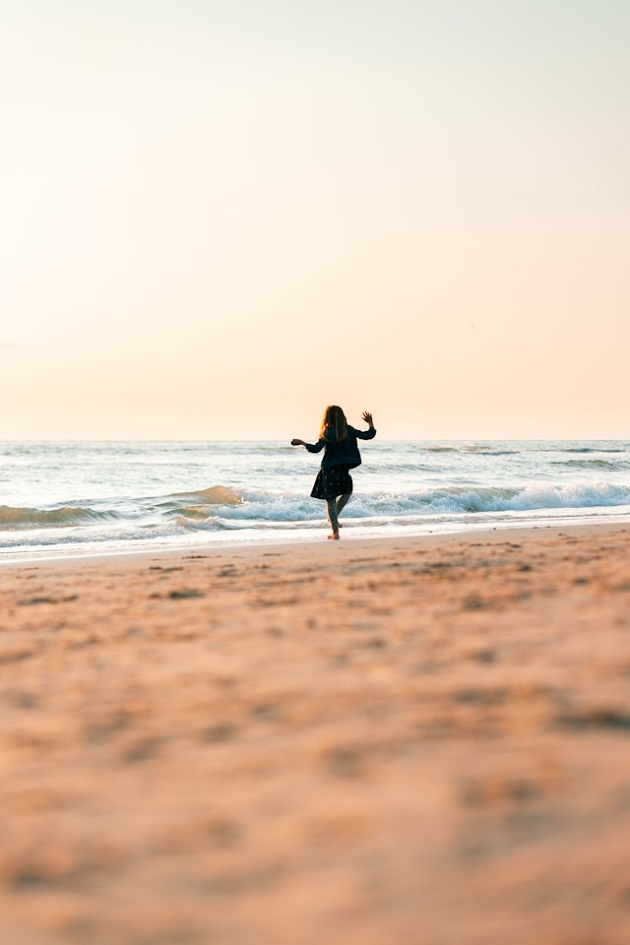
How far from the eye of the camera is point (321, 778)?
2.52m

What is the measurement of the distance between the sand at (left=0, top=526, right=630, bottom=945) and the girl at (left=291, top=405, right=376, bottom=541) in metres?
7.44

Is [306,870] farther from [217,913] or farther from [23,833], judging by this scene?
[23,833]

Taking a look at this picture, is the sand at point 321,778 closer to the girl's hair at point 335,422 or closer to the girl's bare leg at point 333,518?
the girl's bare leg at point 333,518

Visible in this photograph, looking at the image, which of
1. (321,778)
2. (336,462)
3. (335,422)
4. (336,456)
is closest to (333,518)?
(336,462)

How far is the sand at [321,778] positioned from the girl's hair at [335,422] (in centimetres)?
778

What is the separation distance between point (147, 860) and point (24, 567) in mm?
7601

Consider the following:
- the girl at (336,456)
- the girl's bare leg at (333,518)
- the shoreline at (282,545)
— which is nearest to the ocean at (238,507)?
the shoreline at (282,545)

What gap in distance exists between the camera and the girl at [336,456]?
12680 millimetres

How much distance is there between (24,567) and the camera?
30.4 feet

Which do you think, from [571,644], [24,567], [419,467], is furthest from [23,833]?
[419,467]

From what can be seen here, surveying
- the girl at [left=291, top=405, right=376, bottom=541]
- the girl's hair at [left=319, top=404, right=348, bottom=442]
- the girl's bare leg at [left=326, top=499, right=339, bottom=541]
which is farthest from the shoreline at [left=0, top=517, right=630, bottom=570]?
the girl's hair at [left=319, top=404, right=348, bottom=442]

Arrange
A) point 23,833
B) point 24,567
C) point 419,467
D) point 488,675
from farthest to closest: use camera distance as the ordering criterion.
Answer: point 419,467
point 24,567
point 488,675
point 23,833

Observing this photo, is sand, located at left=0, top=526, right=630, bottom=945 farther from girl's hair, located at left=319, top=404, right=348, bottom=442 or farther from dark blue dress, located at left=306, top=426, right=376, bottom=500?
girl's hair, located at left=319, top=404, right=348, bottom=442

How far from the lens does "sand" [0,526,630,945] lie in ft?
6.02
